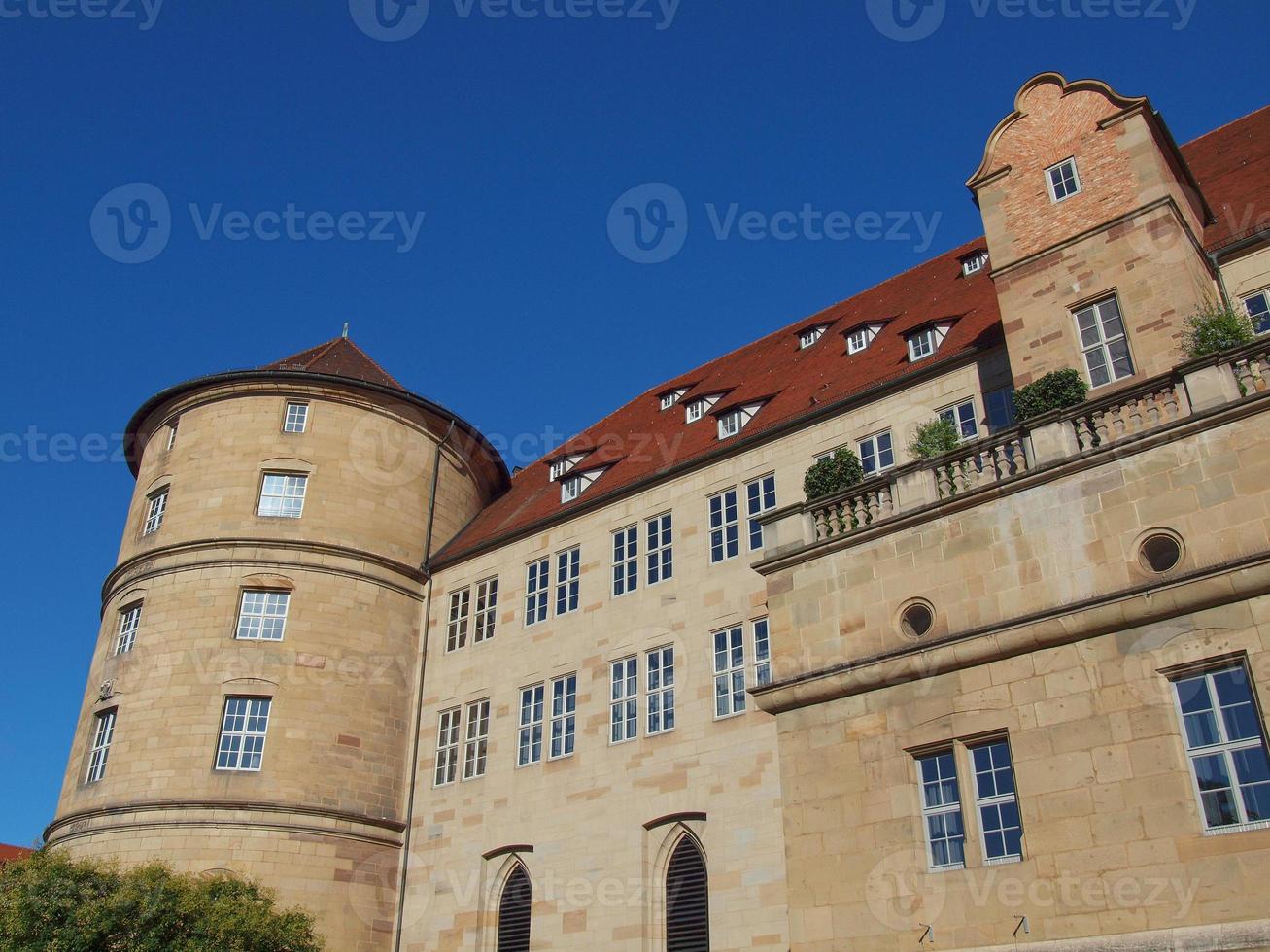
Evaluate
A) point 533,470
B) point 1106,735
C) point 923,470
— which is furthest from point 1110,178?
point 533,470

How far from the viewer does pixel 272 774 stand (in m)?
26.0

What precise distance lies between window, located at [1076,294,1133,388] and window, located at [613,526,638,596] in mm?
10797

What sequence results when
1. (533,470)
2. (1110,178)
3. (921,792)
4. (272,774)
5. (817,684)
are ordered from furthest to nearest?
(533,470) → (272,774) → (1110,178) → (817,684) → (921,792)

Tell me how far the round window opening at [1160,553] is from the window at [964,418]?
860cm

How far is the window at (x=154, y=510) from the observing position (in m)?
30.0

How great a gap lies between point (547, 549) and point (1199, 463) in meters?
17.5

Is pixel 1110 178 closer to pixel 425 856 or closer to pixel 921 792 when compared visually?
pixel 921 792

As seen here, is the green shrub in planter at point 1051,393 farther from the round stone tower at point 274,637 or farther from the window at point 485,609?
the round stone tower at point 274,637

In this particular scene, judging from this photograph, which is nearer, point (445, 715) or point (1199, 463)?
point (1199, 463)

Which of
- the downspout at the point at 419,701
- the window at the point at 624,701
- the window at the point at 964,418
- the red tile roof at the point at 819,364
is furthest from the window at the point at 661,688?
the downspout at the point at 419,701

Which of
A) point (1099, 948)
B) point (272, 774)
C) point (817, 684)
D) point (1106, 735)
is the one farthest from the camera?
point (272, 774)

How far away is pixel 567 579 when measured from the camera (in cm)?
2709

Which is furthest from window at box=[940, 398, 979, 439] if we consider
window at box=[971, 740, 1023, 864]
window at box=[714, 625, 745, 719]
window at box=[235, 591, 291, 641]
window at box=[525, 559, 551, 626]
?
window at box=[235, 591, 291, 641]

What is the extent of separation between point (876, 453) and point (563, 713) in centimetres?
873
